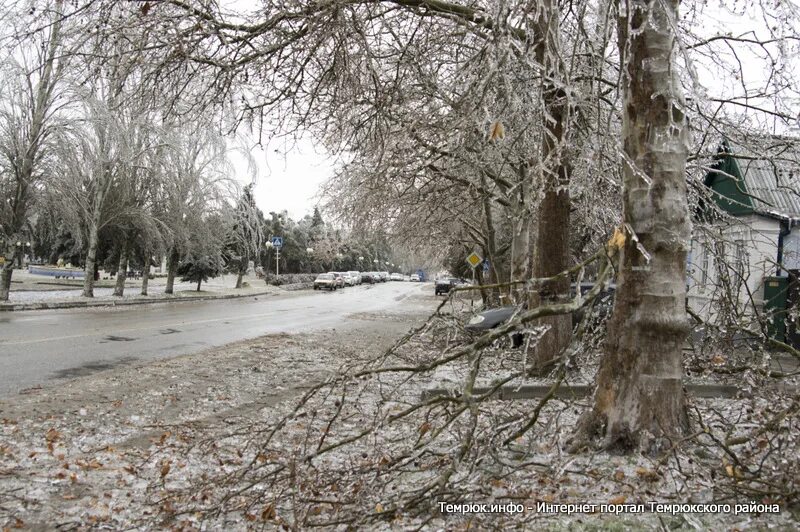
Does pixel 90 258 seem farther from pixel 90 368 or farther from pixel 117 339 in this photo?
pixel 90 368

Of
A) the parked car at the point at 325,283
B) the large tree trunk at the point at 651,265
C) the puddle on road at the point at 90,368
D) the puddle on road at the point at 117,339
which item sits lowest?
the puddle on road at the point at 90,368

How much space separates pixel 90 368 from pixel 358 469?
6899 mm

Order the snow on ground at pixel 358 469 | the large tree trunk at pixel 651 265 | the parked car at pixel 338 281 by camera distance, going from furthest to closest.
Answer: the parked car at pixel 338 281 < the large tree trunk at pixel 651 265 < the snow on ground at pixel 358 469

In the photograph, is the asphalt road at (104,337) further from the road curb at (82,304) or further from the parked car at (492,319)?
the parked car at (492,319)

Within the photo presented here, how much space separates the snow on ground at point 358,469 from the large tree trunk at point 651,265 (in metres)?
0.24

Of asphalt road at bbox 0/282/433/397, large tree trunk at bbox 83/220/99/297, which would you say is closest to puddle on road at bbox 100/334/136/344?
asphalt road at bbox 0/282/433/397

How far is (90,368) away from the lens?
30.3ft

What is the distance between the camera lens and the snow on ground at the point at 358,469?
3357 mm

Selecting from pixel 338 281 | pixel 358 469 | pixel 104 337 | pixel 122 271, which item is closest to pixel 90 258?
pixel 122 271

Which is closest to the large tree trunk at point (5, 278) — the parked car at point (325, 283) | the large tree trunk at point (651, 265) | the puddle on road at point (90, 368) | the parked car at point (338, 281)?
the puddle on road at point (90, 368)

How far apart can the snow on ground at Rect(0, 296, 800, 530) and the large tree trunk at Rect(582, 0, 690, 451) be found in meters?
0.24

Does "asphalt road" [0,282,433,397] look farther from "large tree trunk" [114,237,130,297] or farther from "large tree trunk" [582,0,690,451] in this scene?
"large tree trunk" [114,237,130,297]

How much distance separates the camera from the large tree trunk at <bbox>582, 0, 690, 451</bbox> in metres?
3.96

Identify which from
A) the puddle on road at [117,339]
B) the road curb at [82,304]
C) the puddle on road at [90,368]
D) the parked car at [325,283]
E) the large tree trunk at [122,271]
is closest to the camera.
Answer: the puddle on road at [90,368]
